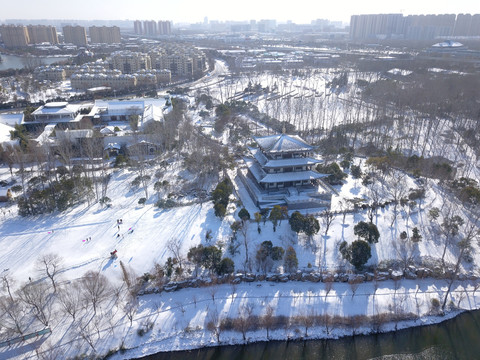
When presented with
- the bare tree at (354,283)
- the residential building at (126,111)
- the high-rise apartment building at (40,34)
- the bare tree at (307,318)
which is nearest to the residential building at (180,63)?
the residential building at (126,111)

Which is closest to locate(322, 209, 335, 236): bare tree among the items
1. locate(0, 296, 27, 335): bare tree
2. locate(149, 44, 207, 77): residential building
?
locate(0, 296, 27, 335): bare tree

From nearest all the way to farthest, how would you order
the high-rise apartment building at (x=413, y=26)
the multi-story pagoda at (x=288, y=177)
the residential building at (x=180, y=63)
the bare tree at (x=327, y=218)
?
the bare tree at (x=327, y=218)
the multi-story pagoda at (x=288, y=177)
the residential building at (x=180, y=63)
the high-rise apartment building at (x=413, y=26)

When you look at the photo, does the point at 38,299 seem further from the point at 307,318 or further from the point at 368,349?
the point at 368,349

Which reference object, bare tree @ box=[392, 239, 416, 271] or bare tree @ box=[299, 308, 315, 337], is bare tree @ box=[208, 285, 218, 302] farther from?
bare tree @ box=[392, 239, 416, 271]

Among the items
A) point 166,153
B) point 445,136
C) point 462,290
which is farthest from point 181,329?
point 445,136

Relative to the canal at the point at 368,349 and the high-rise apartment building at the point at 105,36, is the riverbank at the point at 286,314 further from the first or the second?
the high-rise apartment building at the point at 105,36

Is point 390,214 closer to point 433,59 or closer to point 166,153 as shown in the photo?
point 166,153

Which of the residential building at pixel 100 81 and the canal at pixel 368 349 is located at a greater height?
the residential building at pixel 100 81
